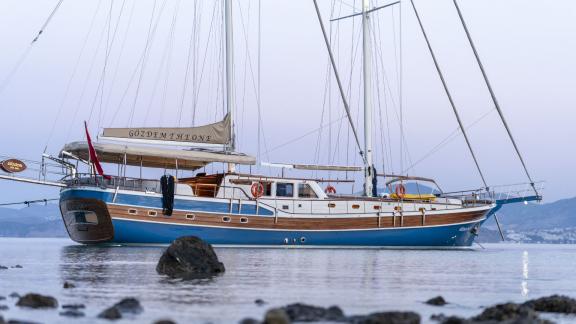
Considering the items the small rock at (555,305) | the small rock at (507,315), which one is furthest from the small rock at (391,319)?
the small rock at (555,305)

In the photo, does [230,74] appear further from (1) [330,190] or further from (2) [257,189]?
(1) [330,190]

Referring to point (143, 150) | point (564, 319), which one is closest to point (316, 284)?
point (564, 319)

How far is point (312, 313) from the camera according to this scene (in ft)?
54.2

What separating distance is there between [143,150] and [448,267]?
18833 mm

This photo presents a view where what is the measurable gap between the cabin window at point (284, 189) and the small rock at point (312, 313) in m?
33.1

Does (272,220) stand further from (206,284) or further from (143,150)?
(206,284)

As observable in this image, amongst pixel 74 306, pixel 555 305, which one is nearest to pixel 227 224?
pixel 74 306

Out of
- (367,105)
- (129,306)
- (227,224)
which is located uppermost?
(367,105)

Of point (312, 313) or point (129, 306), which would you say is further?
point (129, 306)

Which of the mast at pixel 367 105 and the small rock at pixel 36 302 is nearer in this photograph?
the small rock at pixel 36 302

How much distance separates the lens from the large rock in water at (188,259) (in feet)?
92.1

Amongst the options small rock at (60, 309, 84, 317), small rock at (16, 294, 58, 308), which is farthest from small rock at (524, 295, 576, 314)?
small rock at (16, 294, 58, 308)

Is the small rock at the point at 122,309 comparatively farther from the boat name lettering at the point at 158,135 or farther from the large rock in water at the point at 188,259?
the boat name lettering at the point at 158,135

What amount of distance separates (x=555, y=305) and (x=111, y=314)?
8.98 meters
